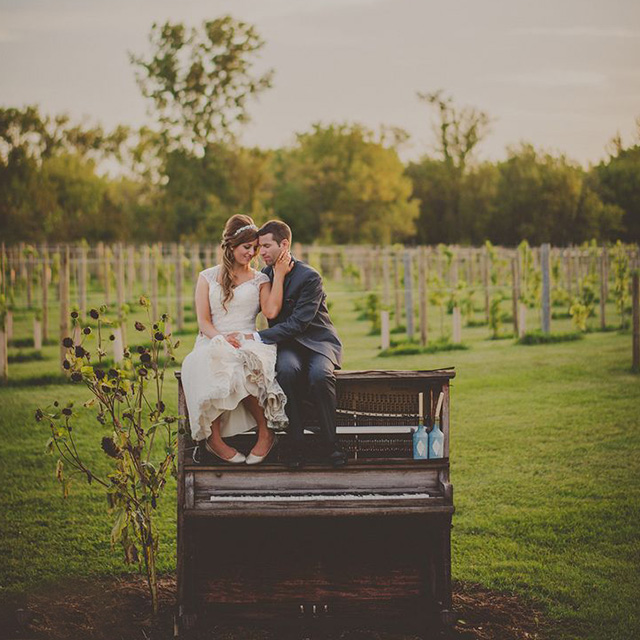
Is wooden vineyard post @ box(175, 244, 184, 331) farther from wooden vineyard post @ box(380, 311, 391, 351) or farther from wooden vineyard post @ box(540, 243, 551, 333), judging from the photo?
wooden vineyard post @ box(540, 243, 551, 333)

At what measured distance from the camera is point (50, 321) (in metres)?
24.3

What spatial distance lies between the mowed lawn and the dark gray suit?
102cm

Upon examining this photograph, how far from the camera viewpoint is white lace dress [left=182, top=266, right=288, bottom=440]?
4.98 m

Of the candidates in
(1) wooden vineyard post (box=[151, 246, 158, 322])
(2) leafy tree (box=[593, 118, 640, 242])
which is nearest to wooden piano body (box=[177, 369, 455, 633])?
(1) wooden vineyard post (box=[151, 246, 158, 322])

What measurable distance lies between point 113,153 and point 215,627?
5620 centimetres

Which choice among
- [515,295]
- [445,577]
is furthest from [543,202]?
[445,577]

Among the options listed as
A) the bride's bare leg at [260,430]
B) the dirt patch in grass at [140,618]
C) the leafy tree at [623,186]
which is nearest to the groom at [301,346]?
the bride's bare leg at [260,430]

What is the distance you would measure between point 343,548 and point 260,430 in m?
0.91

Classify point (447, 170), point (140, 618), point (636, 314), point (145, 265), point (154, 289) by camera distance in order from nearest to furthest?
point (140, 618), point (636, 314), point (154, 289), point (145, 265), point (447, 170)

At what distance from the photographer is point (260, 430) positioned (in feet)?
17.1

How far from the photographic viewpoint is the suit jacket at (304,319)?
5.37 m

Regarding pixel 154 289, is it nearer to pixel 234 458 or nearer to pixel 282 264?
pixel 282 264

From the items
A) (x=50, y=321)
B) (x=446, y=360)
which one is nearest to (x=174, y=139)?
(x=50, y=321)

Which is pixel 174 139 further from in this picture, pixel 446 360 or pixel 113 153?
pixel 446 360
